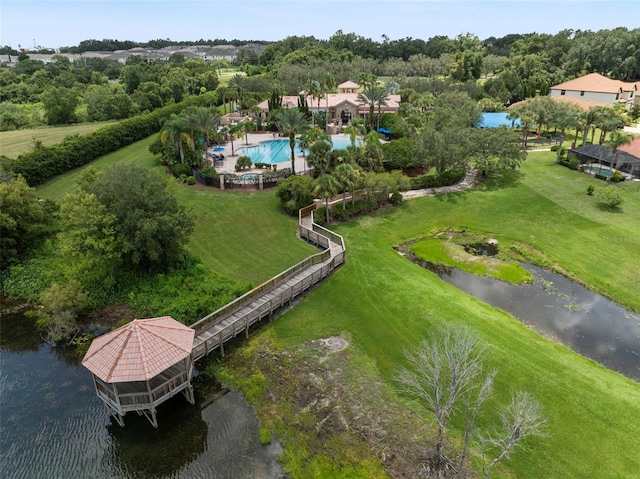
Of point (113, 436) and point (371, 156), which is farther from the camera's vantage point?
point (371, 156)

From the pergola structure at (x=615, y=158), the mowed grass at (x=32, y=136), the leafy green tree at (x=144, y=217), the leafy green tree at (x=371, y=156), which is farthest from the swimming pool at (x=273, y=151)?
the pergola structure at (x=615, y=158)

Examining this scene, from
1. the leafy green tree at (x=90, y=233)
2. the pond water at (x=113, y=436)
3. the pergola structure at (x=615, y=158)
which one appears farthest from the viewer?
the pergola structure at (x=615, y=158)

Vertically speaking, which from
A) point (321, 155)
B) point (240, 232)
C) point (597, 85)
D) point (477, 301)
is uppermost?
point (597, 85)

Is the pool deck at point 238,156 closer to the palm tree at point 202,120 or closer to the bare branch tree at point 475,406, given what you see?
the palm tree at point 202,120

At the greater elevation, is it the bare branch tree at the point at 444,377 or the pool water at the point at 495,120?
the pool water at the point at 495,120

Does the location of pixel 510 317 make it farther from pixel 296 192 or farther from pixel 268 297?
pixel 296 192

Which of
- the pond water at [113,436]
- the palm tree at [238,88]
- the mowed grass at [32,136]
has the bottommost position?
the pond water at [113,436]

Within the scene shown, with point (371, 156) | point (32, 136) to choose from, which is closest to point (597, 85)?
point (371, 156)

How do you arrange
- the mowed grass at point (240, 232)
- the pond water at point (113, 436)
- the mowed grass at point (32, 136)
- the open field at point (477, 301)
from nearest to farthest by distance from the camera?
the pond water at point (113, 436)
the open field at point (477, 301)
the mowed grass at point (240, 232)
the mowed grass at point (32, 136)
